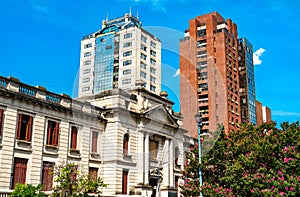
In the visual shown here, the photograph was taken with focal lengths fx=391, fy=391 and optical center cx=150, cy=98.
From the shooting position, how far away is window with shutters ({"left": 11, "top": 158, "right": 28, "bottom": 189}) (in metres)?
26.3

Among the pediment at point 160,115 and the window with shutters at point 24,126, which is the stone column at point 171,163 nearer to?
the pediment at point 160,115

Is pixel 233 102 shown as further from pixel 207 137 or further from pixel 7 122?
pixel 7 122

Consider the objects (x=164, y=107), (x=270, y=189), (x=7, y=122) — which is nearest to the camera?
(x=270, y=189)

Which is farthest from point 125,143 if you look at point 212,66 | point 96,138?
point 212,66

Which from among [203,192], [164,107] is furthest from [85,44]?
[203,192]

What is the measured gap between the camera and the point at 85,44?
8444cm

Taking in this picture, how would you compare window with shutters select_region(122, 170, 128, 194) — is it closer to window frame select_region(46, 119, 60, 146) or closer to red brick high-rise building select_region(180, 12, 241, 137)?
window frame select_region(46, 119, 60, 146)

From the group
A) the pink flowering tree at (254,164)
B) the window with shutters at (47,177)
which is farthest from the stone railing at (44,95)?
the pink flowering tree at (254,164)

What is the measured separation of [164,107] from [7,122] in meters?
16.3

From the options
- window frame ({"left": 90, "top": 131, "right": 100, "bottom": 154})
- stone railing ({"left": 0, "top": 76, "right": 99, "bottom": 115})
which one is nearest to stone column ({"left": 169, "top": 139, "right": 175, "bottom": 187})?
window frame ({"left": 90, "top": 131, "right": 100, "bottom": 154})

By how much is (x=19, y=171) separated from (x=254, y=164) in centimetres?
1556

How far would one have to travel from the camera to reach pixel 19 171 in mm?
26656

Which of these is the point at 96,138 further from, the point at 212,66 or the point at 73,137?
the point at 212,66

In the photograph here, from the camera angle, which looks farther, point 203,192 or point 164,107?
point 164,107
